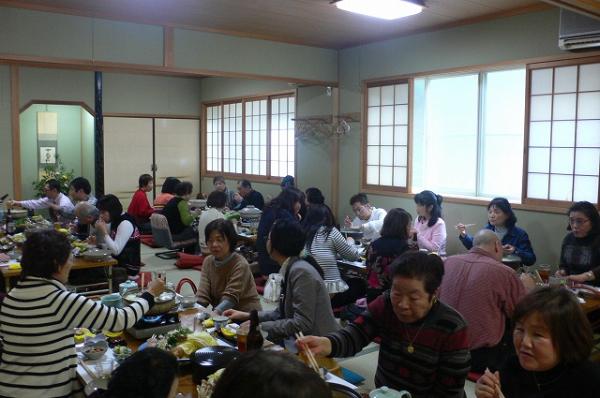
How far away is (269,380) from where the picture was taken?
31.3 inches

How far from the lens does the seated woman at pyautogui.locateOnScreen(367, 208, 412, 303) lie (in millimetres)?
3898

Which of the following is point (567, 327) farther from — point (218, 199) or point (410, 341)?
point (218, 199)

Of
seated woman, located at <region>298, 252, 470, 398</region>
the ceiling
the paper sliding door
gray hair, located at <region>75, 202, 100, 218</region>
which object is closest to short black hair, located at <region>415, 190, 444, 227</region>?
the ceiling

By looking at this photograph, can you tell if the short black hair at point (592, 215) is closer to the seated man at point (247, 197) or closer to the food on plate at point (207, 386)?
the food on plate at point (207, 386)

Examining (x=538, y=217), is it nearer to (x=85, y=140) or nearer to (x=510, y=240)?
(x=510, y=240)

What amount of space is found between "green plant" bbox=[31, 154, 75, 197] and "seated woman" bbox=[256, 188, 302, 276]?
5240 millimetres

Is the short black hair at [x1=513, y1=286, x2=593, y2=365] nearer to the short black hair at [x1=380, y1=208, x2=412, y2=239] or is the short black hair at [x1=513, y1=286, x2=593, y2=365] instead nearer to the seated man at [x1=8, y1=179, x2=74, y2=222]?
the short black hair at [x1=380, y1=208, x2=412, y2=239]

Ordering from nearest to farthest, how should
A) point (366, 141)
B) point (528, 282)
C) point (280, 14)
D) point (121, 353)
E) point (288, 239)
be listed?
1. point (121, 353)
2. point (288, 239)
3. point (528, 282)
4. point (280, 14)
5. point (366, 141)

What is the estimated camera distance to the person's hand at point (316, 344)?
6.30 ft

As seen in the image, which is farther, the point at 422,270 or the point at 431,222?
the point at 431,222

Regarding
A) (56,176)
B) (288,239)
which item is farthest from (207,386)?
(56,176)

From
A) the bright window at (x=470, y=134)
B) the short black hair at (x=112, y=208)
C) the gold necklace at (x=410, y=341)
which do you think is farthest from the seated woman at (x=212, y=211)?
the gold necklace at (x=410, y=341)

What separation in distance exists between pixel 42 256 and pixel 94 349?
48cm

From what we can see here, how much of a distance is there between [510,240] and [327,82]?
11.7 feet
